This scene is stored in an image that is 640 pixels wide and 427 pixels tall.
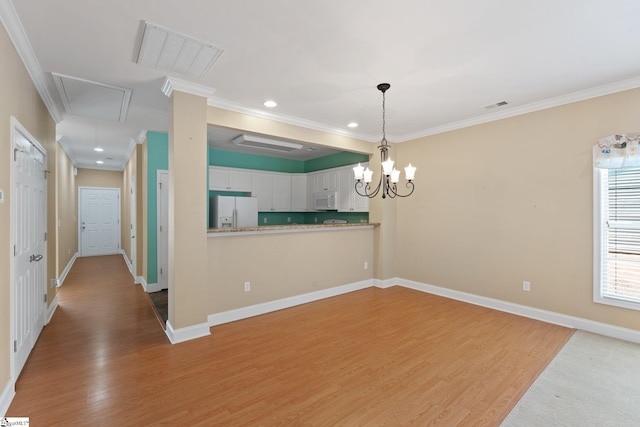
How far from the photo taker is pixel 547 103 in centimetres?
360

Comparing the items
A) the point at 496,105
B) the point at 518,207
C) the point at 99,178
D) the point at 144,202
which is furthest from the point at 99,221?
the point at 518,207

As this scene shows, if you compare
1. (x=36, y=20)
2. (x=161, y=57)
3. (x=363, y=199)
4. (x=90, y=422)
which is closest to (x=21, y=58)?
(x=36, y=20)

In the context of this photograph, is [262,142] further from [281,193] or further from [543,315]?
[543,315]

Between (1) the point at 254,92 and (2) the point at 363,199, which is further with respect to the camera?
(2) the point at 363,199

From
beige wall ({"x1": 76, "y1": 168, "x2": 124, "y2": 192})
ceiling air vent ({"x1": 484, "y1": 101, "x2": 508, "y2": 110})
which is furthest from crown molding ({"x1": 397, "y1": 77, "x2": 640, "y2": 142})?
beige wall ({"x1": 76, "y1": 168, "x2": 124, "y2": 192})

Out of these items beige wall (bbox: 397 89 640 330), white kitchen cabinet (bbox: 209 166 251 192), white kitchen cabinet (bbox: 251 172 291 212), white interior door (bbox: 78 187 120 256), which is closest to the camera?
beige wall (bbox: 397 89 640 330)

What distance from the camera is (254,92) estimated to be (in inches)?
131

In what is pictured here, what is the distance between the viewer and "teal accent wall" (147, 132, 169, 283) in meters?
4.96

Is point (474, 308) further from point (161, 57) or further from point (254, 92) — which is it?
point (161, 57)

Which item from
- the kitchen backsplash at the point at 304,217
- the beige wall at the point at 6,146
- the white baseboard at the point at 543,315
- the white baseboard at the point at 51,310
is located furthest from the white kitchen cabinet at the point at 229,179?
the white baseboard at the point at 543,315

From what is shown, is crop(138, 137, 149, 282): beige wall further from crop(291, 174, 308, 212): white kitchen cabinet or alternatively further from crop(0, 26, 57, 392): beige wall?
crop(291, 174, 308, 212): white kitchen cabinet

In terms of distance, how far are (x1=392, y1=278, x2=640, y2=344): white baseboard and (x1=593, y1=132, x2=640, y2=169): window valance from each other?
176cm

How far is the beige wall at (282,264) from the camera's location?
3633 mm

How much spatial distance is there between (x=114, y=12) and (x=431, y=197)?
4561mm
